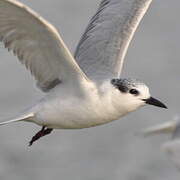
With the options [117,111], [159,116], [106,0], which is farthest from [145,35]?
[117,111]

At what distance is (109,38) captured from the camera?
10164 mm

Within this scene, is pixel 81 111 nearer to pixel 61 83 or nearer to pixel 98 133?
pixel 61 83

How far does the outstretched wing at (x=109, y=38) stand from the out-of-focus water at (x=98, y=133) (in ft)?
8.35

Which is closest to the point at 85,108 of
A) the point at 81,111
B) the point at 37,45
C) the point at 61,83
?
the point at 81,111

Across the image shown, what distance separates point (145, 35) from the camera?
57.7 ft

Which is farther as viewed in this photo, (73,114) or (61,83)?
(61,83)

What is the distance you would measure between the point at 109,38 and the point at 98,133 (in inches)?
182

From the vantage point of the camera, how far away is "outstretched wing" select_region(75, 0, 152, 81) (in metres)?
9.83

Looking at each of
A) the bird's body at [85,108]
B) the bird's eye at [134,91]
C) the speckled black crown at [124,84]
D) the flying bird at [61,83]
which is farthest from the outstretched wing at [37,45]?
the bird's eye at [134,91]

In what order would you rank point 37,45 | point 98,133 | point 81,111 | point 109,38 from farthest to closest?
1. point 98,133
2. point 109,38
3. point 81,111
4. point 37,45

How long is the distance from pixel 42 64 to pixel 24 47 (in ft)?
0.78

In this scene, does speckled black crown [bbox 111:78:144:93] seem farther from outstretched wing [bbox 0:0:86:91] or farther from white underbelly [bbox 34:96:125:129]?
outstretched wing [bbox 0:0:86:91]

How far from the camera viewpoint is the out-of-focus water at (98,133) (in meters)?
14.1

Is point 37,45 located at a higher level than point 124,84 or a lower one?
higher
